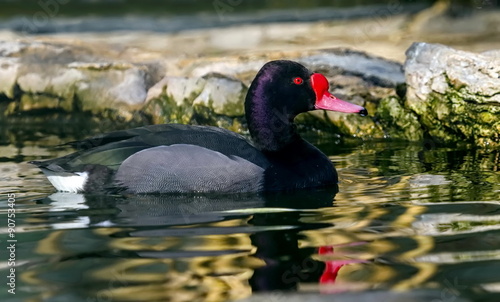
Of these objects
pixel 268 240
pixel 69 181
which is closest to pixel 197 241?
pixel 268 240

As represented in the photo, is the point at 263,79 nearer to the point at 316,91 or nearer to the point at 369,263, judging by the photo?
the point at 316,91

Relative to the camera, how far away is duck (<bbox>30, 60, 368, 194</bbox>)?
681 centimetres

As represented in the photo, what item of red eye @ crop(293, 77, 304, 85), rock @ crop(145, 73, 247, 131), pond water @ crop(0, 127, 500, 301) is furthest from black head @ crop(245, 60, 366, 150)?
rock @ crop(145, 73, 247, 131)

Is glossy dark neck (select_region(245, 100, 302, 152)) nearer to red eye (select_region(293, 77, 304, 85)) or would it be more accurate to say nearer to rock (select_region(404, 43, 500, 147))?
red eye (select_region(293, 77, 304, 85))

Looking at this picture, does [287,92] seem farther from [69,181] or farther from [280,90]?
[69,181]

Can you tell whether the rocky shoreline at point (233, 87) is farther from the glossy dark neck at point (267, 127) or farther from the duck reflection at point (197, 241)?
the duck reflection at point (197, 241)

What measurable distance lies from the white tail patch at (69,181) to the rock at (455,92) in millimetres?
3559

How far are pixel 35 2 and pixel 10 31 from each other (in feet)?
8.27

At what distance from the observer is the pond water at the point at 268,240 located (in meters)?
4.64

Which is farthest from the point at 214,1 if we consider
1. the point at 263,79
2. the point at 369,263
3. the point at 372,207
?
the point at 369,263

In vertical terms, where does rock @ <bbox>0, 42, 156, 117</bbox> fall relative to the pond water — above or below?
above

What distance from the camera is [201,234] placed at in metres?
5.63

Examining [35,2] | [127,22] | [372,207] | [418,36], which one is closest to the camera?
[372,207]

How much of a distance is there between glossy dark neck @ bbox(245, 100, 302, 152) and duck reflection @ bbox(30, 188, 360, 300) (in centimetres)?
50
